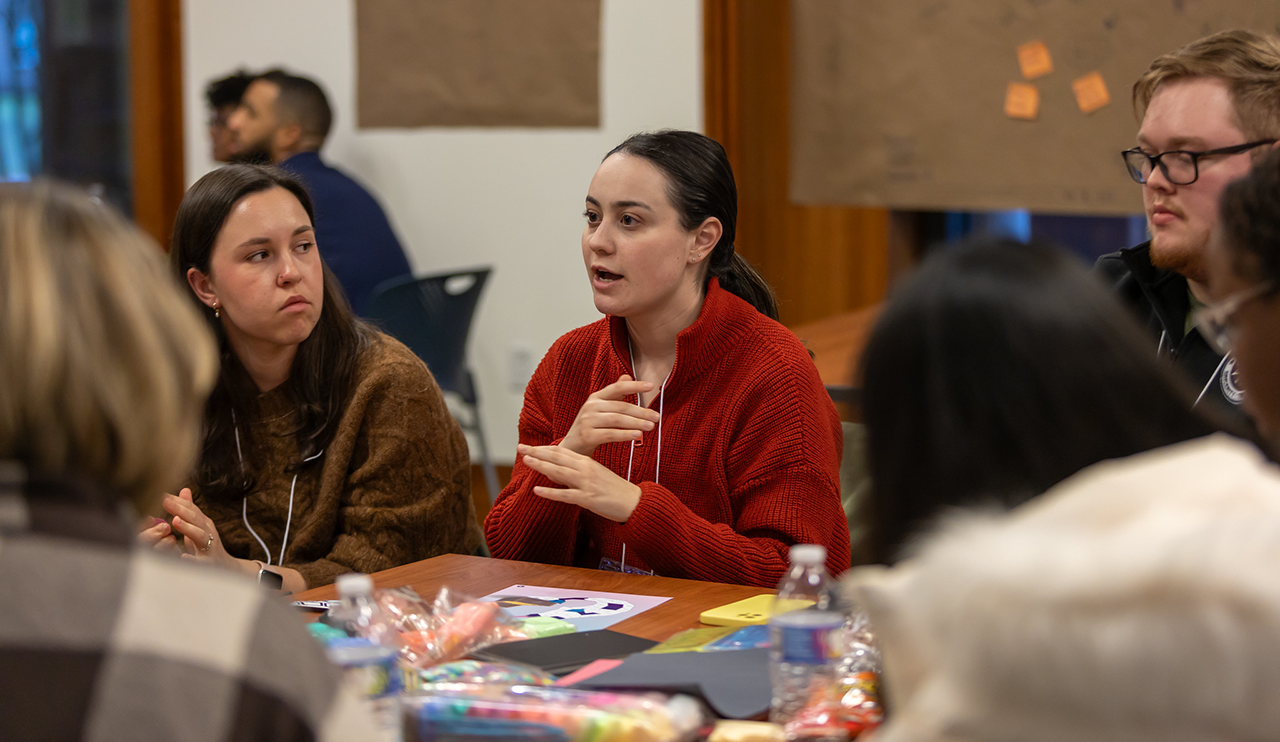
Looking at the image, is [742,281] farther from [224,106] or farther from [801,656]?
[224,106]

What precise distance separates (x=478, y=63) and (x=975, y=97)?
1.84m

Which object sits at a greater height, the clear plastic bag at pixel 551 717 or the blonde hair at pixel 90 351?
the blonde hair at pixel 90 351

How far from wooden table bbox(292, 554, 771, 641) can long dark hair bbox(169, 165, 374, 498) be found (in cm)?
44

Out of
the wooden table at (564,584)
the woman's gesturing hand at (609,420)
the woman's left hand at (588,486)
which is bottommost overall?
the wooden table at (564,584)

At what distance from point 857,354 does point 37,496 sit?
0.63 metres

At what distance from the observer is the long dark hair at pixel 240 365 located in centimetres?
222

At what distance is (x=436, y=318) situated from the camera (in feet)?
12.5

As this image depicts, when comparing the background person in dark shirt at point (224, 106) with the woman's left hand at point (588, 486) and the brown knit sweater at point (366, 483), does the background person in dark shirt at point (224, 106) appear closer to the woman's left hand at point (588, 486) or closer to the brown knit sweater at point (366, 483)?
the brown knit sweater at point (366, 483)

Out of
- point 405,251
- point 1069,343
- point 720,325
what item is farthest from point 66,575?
point 405,251

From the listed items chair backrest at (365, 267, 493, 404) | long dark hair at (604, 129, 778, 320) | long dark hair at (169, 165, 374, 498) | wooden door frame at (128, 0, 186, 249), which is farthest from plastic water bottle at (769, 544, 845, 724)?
wooden door frame at (128, 0, 186, 249)

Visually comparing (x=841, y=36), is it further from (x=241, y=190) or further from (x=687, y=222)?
(x=241, y=190)

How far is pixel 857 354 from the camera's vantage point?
100 cm

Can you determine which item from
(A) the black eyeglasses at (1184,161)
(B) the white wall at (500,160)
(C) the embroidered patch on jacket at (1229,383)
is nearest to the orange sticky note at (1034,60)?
(B) the white wall at (500,160)

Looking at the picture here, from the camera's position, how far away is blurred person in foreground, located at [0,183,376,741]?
79 centimetres
